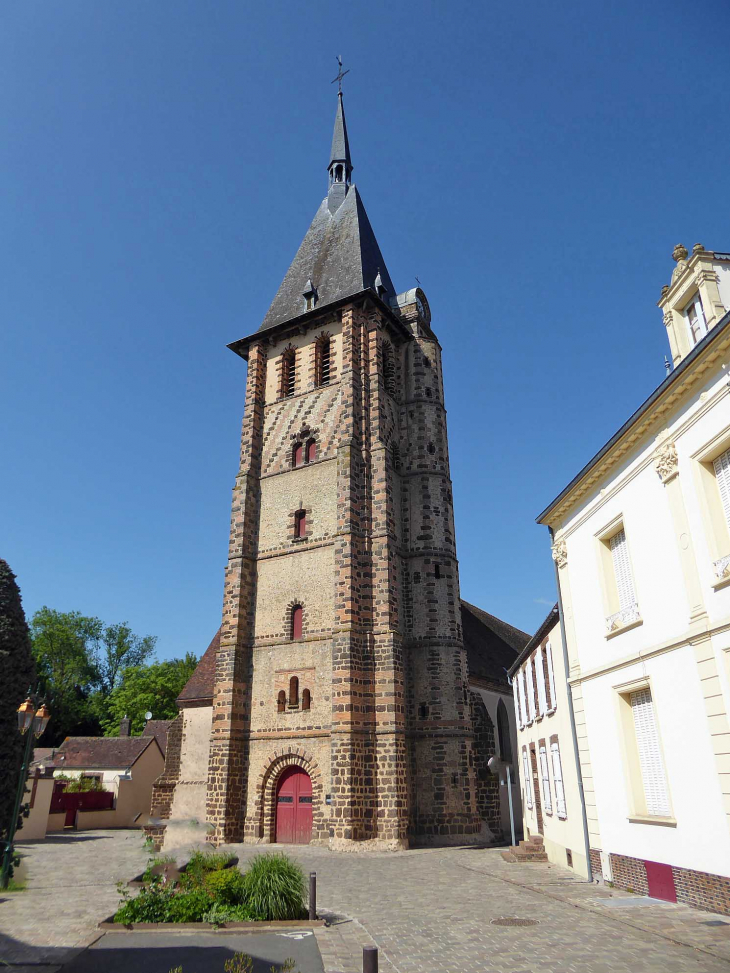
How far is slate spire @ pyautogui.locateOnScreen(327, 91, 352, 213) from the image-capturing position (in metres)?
36.9

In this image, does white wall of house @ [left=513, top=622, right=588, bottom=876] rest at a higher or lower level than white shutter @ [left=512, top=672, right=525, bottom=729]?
lower

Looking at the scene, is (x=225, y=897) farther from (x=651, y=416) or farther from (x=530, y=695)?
(x=530, y=695)

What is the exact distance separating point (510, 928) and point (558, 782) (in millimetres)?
6521

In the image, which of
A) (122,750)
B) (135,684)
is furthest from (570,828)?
(135,684)

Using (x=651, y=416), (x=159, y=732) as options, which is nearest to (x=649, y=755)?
(x=651, y=416)

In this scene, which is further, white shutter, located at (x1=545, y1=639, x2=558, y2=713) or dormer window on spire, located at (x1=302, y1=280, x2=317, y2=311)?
dormer window on spire, located at (x1=302, y1=280, x2=317, y2=311)

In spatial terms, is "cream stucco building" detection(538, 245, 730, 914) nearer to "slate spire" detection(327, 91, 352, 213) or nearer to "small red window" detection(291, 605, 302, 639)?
"small red window" detection(291, 605, 302, 639)

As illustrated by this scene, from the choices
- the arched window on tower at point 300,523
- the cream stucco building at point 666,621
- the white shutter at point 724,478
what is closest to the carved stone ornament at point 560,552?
the cream stucco building at point 666,621

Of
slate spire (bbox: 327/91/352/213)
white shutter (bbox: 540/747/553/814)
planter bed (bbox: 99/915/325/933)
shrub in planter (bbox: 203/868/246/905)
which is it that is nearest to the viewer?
planter bed (bbox: 99/915/325/933)

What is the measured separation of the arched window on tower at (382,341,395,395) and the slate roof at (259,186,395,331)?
2.70 meters

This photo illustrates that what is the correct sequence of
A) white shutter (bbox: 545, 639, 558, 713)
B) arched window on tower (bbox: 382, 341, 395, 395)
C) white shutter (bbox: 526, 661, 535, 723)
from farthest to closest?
arched window on tower (bbox: 382, 341, 395, 395), white shutter (bbox: 526, 661, 535, 723), white shutter (bbox: 545, 639, 558, 713)

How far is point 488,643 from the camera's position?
34875mm

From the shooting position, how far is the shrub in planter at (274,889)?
9516mm

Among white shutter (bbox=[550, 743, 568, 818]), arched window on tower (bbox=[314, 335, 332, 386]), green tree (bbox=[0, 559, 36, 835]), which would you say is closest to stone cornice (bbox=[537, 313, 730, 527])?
white shutter (bbox=[550, 743, 568, 818])
